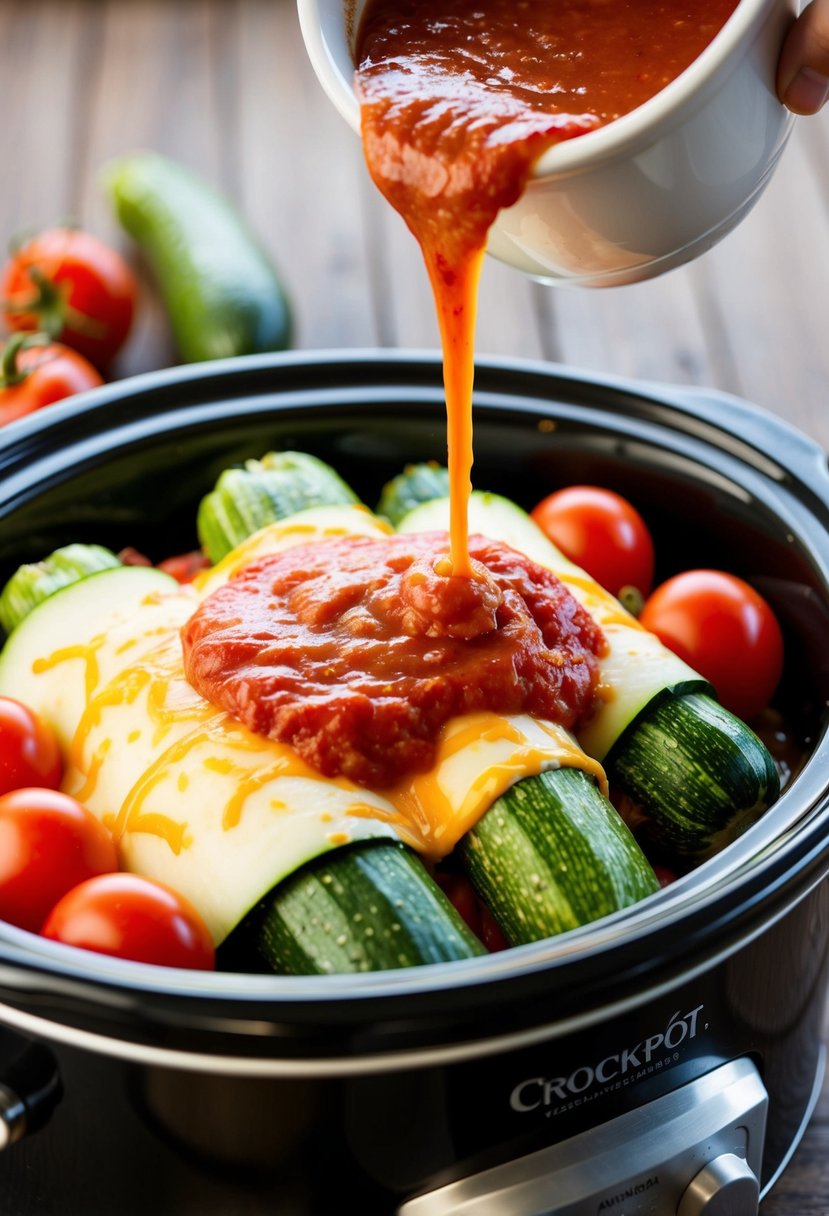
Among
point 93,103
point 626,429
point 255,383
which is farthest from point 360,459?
point 93,103

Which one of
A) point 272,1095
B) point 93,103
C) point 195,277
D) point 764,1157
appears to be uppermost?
point 93,103

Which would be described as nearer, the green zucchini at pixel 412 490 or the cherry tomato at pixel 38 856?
the cherry tomato at pixel 38 856

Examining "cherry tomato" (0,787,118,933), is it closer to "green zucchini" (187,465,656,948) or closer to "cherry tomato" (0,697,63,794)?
"cherry tomato" (0,697,63,794)

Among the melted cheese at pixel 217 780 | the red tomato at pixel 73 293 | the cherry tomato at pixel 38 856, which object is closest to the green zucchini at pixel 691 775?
the melted cheese at pixel 217 780

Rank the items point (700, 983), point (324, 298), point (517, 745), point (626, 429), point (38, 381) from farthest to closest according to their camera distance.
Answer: point (324, 298)
point (38, 381)
point (626, 429)
point (517, 745)
point (700, 983)

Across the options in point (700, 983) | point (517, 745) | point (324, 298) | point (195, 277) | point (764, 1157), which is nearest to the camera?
point (700, 983)

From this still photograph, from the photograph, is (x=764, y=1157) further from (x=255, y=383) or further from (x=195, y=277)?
(x=195, y=277)

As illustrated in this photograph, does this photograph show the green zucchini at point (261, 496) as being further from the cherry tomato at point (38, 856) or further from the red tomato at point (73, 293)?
the red tomato at point (73, 293)
